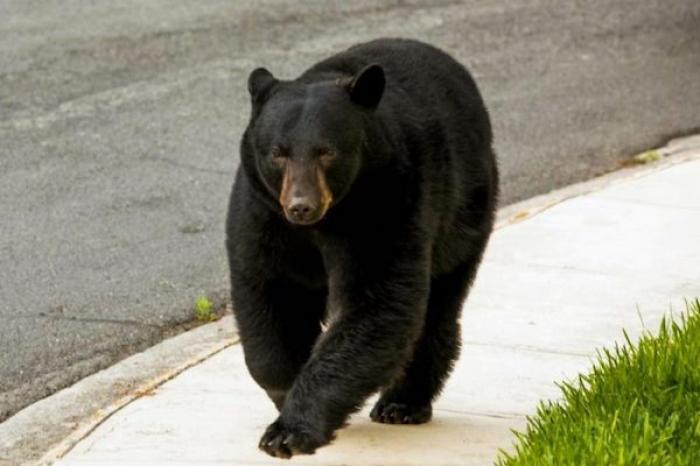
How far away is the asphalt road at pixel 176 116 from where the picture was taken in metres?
8.53

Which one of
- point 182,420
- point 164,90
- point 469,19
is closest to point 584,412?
point 182,420

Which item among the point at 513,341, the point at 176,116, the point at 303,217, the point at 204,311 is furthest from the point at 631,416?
the point at 176,116

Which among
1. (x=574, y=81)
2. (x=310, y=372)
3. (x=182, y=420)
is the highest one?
(x=310, y=372)

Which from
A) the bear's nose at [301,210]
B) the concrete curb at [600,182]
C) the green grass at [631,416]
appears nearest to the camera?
the green grass at [631,416]

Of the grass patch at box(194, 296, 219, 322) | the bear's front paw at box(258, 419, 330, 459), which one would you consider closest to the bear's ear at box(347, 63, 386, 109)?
the bear's front paw at box(258, 419, 330, 459)

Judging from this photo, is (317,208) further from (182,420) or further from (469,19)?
(469,19)

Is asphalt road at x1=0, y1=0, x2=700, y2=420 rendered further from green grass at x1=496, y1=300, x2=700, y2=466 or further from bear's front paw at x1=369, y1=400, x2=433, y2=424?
green grass at x1=496, y1=300, x2=700, y2=466

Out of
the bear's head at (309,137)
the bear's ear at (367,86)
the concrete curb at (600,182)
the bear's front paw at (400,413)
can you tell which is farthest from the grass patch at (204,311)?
the bear's ear at (367,86)

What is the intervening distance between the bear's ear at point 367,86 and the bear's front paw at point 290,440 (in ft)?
3.56

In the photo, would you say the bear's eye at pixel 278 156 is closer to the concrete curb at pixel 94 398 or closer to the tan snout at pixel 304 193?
the tan snout at pixel 304 193

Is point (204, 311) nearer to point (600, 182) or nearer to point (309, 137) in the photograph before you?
point (309, 137)

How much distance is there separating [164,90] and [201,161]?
1651mm

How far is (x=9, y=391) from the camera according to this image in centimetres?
728

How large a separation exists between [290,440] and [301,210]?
72cm
